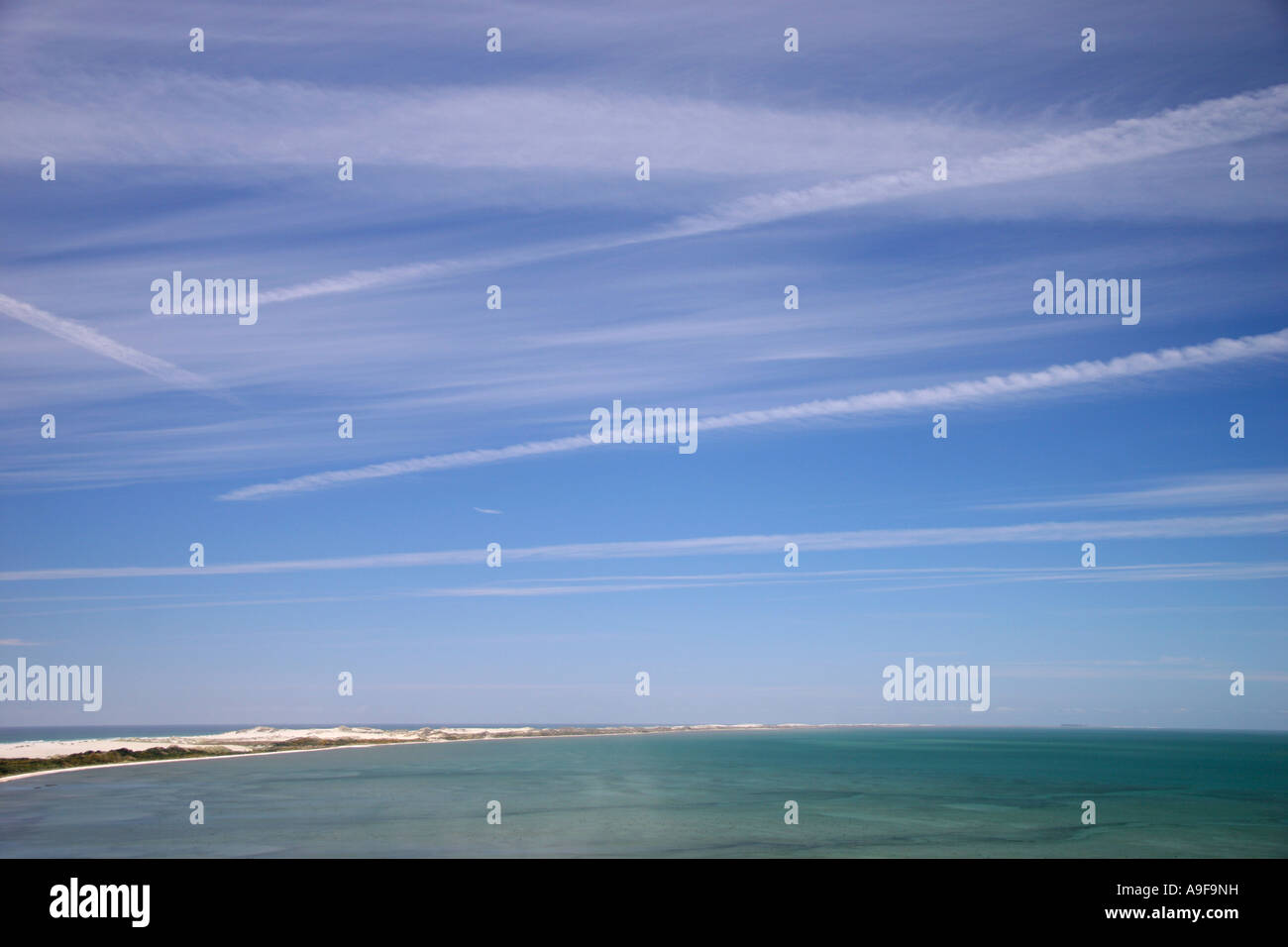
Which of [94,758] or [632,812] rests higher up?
[94,758]

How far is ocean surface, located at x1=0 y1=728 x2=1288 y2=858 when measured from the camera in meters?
39.4

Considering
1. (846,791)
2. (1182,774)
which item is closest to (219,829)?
(846,791)

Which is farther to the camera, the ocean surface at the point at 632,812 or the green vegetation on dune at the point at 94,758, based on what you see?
the green vegetation on dune at the point at 94,758

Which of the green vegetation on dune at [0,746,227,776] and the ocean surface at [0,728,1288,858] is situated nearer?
the ocean surface at [0,728,1288,858]

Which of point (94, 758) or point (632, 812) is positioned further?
point (94, 758)

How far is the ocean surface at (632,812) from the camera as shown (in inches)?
1551

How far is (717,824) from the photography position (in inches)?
1906

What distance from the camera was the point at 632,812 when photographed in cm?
5328
